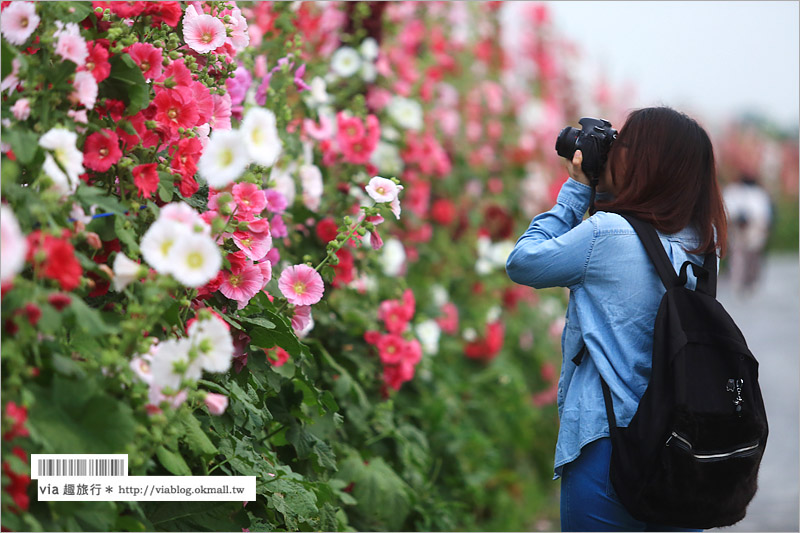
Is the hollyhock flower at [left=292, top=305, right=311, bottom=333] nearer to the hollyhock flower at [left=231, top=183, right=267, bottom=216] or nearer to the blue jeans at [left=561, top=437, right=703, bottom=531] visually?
the hollyhock flower at [left=231, top=183, right=267, bottom=216]

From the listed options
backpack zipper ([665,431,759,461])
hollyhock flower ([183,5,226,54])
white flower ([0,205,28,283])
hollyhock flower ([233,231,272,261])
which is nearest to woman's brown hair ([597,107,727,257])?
backpack zipper ([665,431,759,461])

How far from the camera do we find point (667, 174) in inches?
78.2

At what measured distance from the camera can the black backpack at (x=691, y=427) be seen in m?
1.81

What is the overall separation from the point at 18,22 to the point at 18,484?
792 millimetres

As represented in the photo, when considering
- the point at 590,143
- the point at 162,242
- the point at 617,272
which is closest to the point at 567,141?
the point at 590,143

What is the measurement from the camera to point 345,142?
10.1 feet

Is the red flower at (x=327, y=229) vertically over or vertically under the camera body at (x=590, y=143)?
over

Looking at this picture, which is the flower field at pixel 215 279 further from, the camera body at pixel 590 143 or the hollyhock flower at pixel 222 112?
the camera body at pixel 590 143

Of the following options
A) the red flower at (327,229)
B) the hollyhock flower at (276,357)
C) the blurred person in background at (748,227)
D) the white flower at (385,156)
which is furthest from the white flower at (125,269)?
the blurred person in background at (748,227)

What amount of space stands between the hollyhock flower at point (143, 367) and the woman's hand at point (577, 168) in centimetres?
110

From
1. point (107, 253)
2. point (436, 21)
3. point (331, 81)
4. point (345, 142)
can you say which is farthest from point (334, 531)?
point (436, 21)

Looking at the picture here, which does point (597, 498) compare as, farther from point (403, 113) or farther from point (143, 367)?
point (403, 113)

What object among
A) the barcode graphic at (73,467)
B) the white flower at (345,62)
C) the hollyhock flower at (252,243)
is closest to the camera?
the barcode graphic at (73,467)

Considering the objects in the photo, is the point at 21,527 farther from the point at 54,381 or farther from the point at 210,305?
the point at 210,305
